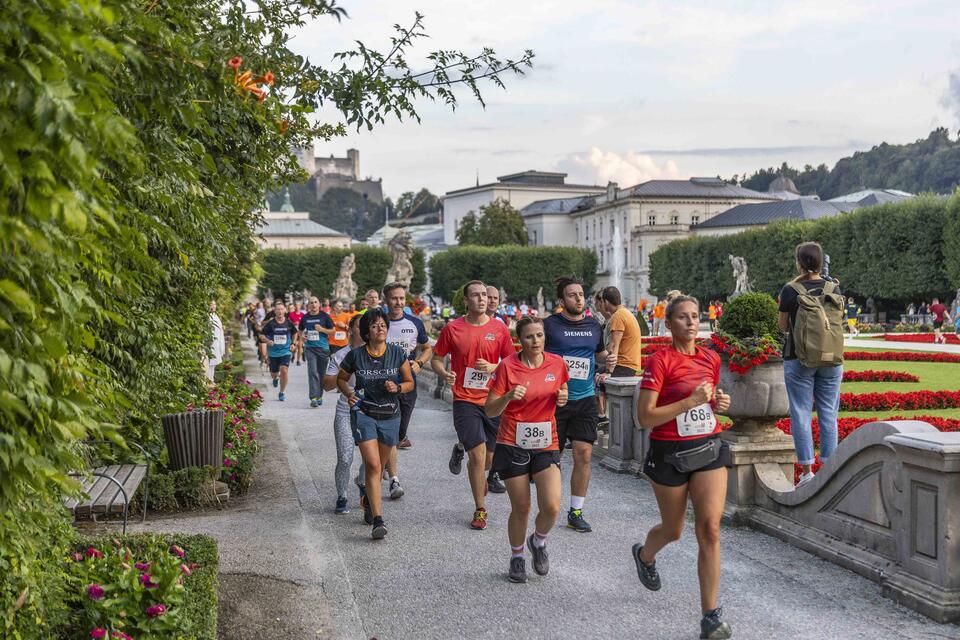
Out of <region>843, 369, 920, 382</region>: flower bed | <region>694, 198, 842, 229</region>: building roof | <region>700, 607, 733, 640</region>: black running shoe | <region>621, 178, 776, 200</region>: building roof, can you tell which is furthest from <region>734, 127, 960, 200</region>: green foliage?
<region>700, 607, 733, 640</region>: black running shoe

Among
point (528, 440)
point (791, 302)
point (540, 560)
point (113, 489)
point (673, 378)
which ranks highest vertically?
point (791, 302)

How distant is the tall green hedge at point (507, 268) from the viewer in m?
87.1

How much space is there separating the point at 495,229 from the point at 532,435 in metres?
98.6

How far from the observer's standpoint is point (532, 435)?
6117 millimetres

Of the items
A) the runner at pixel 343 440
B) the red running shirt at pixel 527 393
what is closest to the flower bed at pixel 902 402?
the runner at pixel 343 440

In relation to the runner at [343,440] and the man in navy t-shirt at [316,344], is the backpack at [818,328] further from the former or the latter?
the man in navy t-shirt at [316,344]

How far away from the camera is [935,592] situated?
16.9ft

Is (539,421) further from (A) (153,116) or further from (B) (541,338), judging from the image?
(A) (153,116)

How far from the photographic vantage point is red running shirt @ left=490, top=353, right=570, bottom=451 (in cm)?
613

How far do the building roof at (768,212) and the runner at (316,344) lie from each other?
7301 cm

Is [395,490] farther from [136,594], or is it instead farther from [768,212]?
[768,212]

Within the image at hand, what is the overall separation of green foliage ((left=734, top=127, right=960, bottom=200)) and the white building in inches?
1305

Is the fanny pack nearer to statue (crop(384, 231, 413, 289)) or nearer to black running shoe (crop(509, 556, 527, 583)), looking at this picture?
black running shoe (crop(509, 556, 527, 583))

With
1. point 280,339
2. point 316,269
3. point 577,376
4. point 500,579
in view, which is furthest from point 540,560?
point 316,269
